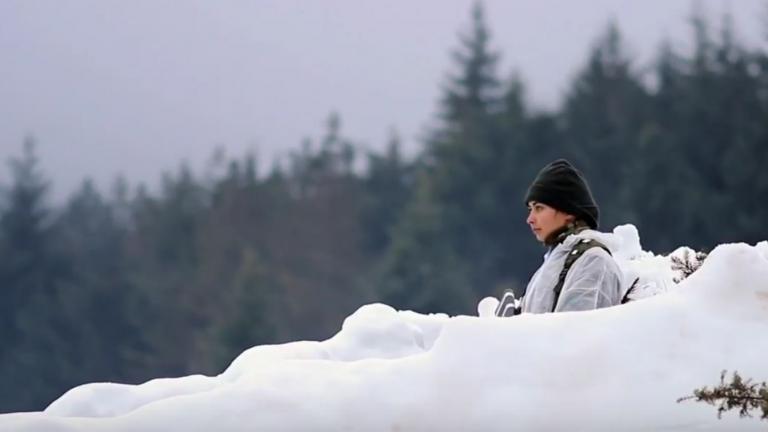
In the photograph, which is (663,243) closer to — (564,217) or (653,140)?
(653,140)

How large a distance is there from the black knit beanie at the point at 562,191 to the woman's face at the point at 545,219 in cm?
2

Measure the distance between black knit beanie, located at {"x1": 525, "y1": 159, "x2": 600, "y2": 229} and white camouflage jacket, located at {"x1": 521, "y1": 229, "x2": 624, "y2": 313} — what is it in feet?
0.37

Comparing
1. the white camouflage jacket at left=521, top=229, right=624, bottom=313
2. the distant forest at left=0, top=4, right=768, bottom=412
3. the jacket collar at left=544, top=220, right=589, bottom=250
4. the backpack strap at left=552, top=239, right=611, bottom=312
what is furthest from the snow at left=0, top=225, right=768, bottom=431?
the distant forest at left=0, top=4, right=768, bottom=412

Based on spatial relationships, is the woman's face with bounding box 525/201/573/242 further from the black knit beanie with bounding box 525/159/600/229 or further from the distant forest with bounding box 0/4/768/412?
the distant forest with bounding box 0/4/768/412

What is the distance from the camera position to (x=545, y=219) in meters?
6.88

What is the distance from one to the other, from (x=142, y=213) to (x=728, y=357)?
7881cm

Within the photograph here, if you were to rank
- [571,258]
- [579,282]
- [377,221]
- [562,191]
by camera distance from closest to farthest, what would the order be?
[579,282] → [571,258] → [562,191] → [377,221]

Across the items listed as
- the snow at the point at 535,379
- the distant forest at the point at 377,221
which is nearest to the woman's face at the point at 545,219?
the snow at the point at 535,379

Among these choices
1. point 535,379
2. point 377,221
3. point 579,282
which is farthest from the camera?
point 377,221

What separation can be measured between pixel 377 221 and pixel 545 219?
71132mm

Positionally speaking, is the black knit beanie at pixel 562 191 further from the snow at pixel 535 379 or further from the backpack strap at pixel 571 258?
the snow at pixel 535 379

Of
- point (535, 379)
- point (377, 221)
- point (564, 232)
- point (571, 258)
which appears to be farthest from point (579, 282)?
point (377, 221)

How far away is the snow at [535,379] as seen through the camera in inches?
201

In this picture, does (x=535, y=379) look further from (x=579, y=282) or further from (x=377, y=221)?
(x=377, y=221)
